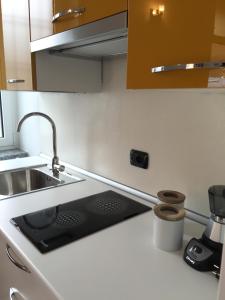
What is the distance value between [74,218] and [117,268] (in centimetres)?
34

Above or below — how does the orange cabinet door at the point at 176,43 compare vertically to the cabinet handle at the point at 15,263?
above

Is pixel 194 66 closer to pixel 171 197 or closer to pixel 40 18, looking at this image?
pixel 171 197

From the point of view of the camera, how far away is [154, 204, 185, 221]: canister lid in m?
0.81

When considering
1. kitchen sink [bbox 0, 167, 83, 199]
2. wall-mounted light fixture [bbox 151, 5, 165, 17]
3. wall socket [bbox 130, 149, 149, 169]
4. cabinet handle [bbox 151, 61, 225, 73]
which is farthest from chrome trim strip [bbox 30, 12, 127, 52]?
kitchen sink [bbox 0, 167, 83, 199]

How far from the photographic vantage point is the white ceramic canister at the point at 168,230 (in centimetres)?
81

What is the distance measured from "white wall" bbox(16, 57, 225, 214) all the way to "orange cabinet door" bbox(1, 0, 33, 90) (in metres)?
0.37

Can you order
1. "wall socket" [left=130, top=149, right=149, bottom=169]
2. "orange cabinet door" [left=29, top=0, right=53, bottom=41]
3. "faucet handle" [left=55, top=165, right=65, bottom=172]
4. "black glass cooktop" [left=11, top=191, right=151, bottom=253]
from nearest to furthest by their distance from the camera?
"black glass cooktop" [left=11, top=191, right=151, bottom=253] < "orange cabinet door" [left=29, top=0, right=53, bottom=41] < "wall socket" [left=130, top=149, right=149, bottom=169] < "faucet handle" [left=55, top=165, right=65, bottom=172]

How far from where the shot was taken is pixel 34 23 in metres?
1.18

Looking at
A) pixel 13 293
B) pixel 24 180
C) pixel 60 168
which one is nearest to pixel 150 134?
pixel 60 168

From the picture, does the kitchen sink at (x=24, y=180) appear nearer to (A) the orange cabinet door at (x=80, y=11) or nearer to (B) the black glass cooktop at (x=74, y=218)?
(B) the black glass cooktop at (x=74, y=218)

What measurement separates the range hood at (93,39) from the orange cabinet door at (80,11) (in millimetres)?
18

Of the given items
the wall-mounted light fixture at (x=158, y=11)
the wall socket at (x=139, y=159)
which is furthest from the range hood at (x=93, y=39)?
the wall socket at (x=139, y=159)

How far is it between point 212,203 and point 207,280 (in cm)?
22

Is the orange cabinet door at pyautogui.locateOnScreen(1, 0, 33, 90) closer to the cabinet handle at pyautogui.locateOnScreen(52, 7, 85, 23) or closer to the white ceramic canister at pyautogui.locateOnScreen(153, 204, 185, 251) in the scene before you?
the cabinet handle at pyautogui.locateOnScreen(52, 7, 85, 23)
